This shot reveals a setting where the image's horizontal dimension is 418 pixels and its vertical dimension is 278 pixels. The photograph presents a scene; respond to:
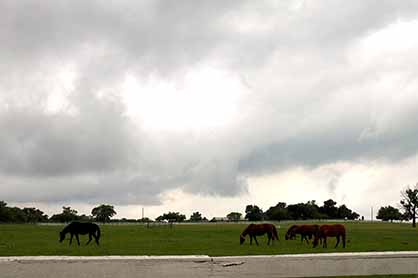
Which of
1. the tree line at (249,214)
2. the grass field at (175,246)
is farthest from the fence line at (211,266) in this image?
the tree line at (249,214)

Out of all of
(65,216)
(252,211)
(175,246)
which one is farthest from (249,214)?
(175,246)

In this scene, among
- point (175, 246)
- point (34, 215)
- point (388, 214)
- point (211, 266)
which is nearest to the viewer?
point (211, 266)

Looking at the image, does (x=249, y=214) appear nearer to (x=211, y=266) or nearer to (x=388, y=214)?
(x=388, y=214)

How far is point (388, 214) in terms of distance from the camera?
139375mm

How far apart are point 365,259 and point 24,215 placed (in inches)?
5964

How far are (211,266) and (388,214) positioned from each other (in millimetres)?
142592

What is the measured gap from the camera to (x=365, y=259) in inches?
175

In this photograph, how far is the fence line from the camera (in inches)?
151

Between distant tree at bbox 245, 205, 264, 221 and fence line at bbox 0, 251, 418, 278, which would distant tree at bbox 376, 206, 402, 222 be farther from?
fence line at bbox 0, 251, 418, 278

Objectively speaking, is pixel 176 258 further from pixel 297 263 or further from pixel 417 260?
pixel 417 260

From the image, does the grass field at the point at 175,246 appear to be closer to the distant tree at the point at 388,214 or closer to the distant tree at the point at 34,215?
the distant tree at the point at 388,214

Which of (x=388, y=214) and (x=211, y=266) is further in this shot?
(x=388, y=214)

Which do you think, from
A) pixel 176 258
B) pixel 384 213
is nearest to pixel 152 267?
pixel 176 258

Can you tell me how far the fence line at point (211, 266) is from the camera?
383 centimetres
